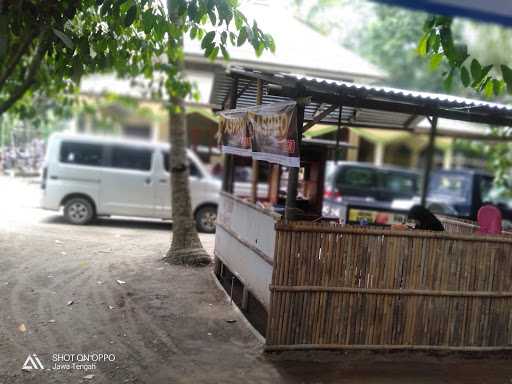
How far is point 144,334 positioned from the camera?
18.5 feet

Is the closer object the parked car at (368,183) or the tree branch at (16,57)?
the tree branch at (16,57)

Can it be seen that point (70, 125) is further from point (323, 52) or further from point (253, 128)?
point (253, 128)

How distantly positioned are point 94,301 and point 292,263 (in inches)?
104

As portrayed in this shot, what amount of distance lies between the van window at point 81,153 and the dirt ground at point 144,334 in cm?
320

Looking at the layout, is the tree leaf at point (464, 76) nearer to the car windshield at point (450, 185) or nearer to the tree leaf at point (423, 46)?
the tree leaf at point (423, 46)

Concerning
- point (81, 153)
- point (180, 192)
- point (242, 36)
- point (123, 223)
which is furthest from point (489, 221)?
point (123, 223)

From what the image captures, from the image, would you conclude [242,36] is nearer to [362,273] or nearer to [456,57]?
[456,57]

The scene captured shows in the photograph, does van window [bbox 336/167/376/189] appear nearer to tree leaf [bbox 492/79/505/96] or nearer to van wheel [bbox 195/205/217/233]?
van wheel [bbox 195/205/217/233]

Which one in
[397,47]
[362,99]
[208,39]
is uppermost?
[397,47]

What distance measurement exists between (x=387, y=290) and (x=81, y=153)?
814cm

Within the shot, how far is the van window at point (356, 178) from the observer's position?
46.1 ft

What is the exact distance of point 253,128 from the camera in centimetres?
600

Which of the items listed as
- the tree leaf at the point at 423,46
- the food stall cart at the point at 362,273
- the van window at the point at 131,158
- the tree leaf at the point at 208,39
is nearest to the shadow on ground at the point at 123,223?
the van window at the point at 131,158

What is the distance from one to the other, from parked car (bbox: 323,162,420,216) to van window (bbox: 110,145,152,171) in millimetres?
4262
